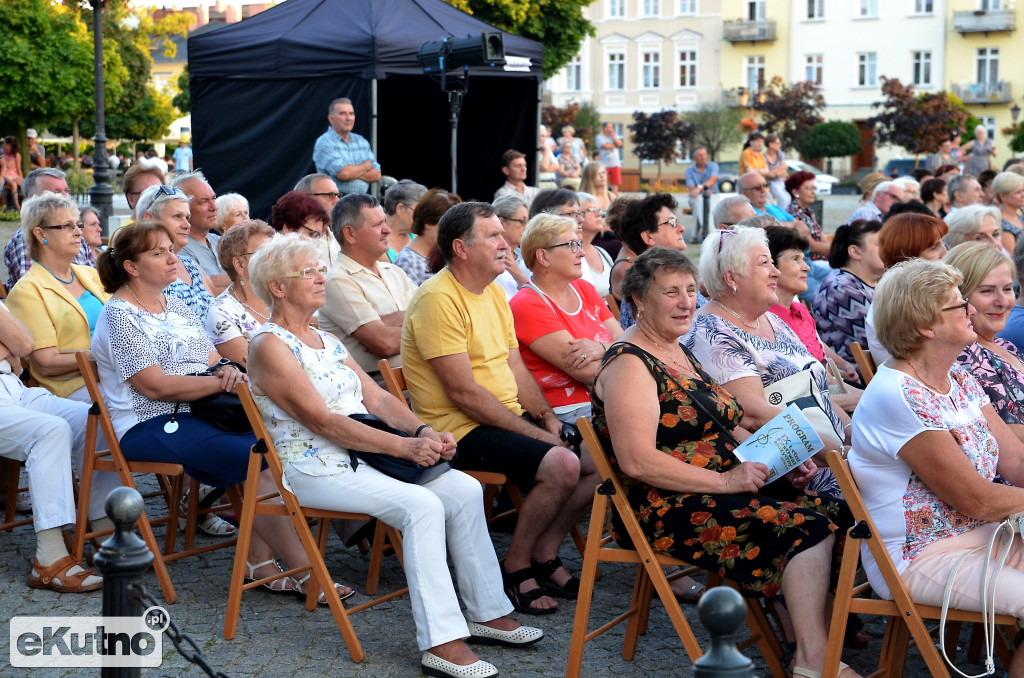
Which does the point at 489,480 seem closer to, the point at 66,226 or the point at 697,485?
the point at 697,485

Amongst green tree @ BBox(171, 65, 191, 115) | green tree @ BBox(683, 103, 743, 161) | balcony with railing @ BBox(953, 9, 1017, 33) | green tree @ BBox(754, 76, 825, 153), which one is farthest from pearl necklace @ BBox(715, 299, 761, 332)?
balcony with railing @ BBox(953, 9, 1017, 33)

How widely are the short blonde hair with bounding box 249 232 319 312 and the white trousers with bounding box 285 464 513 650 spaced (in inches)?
26.0

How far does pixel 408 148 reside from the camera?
15.7 meters

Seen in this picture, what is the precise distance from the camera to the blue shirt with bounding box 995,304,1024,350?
15.5 feet

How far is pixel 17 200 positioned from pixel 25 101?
4296 mm

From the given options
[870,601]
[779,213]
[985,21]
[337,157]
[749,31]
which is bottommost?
[870,601]

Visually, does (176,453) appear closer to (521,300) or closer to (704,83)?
(521,300)

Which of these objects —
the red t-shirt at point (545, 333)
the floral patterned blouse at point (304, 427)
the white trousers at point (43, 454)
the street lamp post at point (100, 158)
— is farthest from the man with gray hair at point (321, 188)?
the street lamp post at point (100, 158)

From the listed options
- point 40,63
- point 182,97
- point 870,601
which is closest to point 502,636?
point 870,601

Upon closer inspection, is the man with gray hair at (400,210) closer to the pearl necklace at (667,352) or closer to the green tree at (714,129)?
the pearl necklace at (667,352)

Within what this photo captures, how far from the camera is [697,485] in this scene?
3.56 m

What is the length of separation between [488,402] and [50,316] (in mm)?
2022

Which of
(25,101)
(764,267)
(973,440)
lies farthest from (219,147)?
(25,101)

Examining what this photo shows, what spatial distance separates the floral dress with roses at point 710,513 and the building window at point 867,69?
52.7 meters
